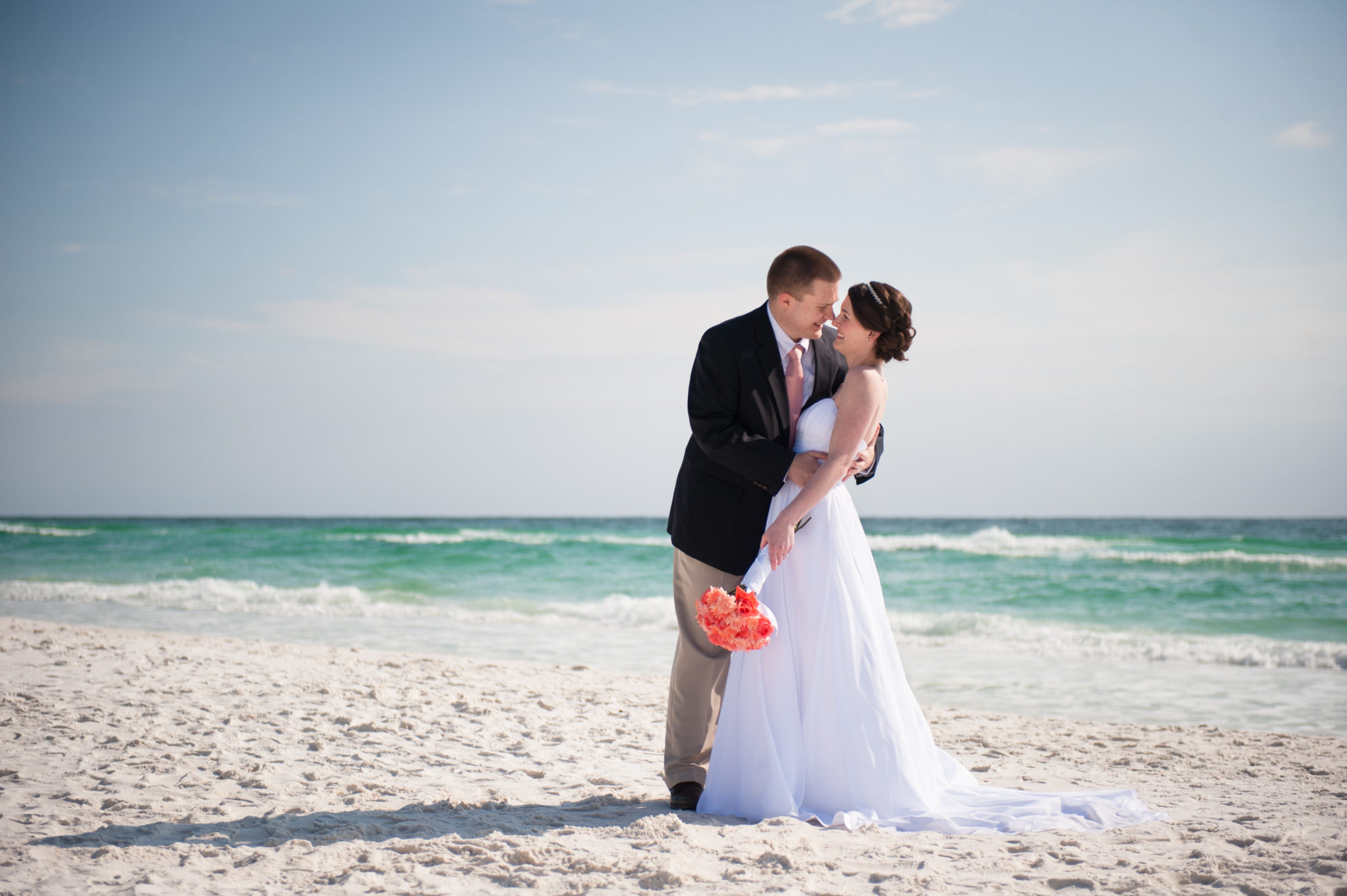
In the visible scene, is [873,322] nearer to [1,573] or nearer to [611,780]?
[611,780]

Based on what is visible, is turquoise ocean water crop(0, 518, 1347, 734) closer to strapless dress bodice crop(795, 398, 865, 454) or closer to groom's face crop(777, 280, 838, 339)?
strapless dress bodice crop(795, 398, 865, 454)

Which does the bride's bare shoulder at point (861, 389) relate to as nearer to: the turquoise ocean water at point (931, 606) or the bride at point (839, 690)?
the bride at point (839, 690)

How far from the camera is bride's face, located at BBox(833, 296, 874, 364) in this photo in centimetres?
319

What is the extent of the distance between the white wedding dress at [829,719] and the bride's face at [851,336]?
0.73 feet

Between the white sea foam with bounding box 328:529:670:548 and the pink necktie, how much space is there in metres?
20.2

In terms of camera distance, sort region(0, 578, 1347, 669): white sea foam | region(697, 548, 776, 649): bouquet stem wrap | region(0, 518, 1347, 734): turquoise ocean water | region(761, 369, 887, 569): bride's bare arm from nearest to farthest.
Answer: region(697, 548, 776, 649): bouquet stem wrap
region(761, 369, 887, 569): bride's bare arm
region(0, 518, 1347, 734): turquoise ocean water
region(0, 578, 1347, 669): white sea foam

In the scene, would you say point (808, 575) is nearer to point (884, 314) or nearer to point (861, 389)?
point (861, 389)

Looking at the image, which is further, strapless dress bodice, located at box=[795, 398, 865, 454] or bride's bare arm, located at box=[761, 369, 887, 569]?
strapless dress bodice, located at box=[795, 398, 865, 454]

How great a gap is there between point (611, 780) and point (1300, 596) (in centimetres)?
1373

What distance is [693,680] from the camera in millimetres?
3404

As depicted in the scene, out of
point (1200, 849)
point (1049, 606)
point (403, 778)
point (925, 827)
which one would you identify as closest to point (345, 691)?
point (403, 778)

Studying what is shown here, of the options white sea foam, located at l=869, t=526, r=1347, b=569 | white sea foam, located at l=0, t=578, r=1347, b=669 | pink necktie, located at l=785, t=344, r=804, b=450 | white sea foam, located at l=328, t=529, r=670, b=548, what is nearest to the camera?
pink necktie, located at l=785, t=344, r=804, b=450

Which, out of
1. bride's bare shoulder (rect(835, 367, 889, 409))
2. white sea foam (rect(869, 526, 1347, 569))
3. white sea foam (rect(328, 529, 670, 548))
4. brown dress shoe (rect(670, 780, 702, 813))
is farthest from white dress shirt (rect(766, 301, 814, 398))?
white sea foam (rect(328, 529, 670, 548))

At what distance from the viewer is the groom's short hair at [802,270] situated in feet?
10.2
